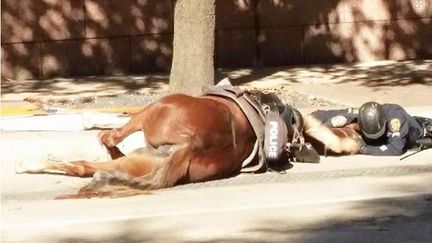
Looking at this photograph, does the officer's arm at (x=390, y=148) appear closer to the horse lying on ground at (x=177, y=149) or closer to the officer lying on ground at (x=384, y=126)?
the officer lying on ground at (x=384, y=126)

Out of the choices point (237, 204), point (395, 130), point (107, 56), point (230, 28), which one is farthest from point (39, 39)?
point (237, 204)

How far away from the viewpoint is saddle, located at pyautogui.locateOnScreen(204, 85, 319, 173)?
9344mm

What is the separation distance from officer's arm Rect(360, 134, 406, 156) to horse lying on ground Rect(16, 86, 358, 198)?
1096mm

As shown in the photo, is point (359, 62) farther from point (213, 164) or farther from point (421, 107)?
point (213, 164)

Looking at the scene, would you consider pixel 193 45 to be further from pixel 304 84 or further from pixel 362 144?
pixel 362 144

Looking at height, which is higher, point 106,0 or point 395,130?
point 106,0

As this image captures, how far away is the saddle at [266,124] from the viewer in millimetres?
9344

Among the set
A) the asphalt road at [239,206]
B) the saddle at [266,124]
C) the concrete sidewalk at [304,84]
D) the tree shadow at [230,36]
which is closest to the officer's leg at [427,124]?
the asphalt road at [239,206]

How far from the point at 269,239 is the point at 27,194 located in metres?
2.57

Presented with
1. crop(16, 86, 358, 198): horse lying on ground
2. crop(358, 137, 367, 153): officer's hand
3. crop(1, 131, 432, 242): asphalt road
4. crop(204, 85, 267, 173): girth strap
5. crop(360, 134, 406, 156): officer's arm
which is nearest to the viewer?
crop(1, 131, 432, 242): asphalt road

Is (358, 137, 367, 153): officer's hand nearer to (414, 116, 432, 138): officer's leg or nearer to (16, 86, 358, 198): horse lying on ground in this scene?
(414, 116, 432, 138): officer's leg

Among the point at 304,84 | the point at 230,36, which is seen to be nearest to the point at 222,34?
the point at 230,36

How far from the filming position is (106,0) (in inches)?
671

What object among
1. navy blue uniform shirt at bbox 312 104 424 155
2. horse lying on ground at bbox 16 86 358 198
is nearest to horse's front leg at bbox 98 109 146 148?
horse lying on ground at bbox 16 86 358 198
